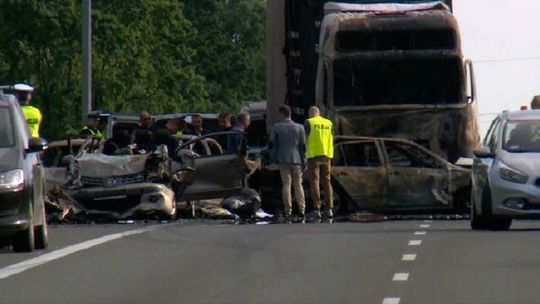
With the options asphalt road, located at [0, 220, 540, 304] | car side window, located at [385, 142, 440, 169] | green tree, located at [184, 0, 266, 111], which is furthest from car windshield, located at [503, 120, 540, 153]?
green tree, located at [184, 0, 266, 111]

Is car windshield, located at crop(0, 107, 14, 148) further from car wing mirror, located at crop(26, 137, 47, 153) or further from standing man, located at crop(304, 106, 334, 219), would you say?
standing man, located at crop(304, 106, 334, 219)

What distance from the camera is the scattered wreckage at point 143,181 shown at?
27094 millimetres

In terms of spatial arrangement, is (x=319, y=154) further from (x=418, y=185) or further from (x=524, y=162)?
(x=524, y=162)

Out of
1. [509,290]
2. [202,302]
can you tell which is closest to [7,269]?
[202,302]

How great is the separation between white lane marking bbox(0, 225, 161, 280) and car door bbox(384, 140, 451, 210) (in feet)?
20.2

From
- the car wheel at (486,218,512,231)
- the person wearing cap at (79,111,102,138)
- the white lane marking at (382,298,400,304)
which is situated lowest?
the car wheel at (486,218,512,231)

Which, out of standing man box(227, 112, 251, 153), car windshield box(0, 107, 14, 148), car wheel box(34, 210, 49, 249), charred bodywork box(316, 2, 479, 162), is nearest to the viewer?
car windshield box(0, 107, 14, 148)

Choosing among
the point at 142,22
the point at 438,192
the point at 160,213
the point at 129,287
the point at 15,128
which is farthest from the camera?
the point at 142,22

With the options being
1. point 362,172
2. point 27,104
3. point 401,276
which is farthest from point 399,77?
point 401,276

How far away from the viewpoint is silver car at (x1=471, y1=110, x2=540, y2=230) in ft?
75.7

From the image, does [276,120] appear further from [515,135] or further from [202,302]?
[202,302]

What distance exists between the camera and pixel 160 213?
1064 inches

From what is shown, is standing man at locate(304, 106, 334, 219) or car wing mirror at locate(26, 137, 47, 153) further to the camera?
standing man at locate(304, 106, 334, 219)

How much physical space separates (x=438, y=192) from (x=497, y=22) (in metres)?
2.80
